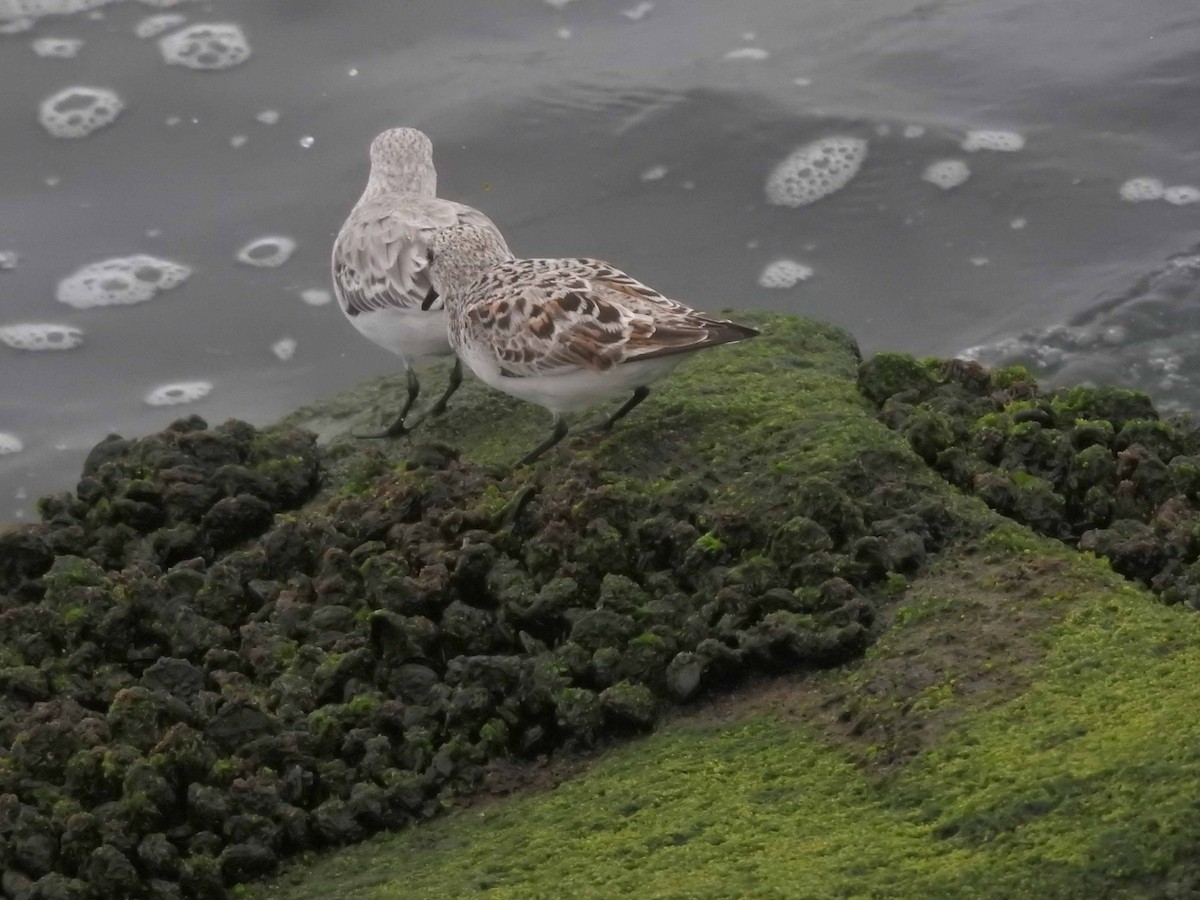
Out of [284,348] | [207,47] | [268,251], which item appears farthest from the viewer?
[207,47]

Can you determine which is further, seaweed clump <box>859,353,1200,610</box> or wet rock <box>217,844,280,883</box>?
seaweed clump <box>859,353,1200,610</box>

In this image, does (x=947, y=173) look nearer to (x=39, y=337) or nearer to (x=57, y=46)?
(x=39, y=337)

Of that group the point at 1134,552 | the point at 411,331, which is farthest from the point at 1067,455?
the point at 411,331

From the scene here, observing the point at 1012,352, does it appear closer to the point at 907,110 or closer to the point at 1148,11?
the point at 907,110

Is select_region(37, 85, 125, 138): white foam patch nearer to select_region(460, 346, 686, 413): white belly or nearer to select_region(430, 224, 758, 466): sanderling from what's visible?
select_region(430, 224, 758, 466): sanderling

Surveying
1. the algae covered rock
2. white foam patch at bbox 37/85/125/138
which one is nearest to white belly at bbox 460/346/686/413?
the algae covered rock

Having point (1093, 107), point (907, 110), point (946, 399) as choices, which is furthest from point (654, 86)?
point (946, 399)

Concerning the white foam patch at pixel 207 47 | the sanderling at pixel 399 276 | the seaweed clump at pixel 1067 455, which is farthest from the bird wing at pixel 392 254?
the white foam patch at pixel 207 47
